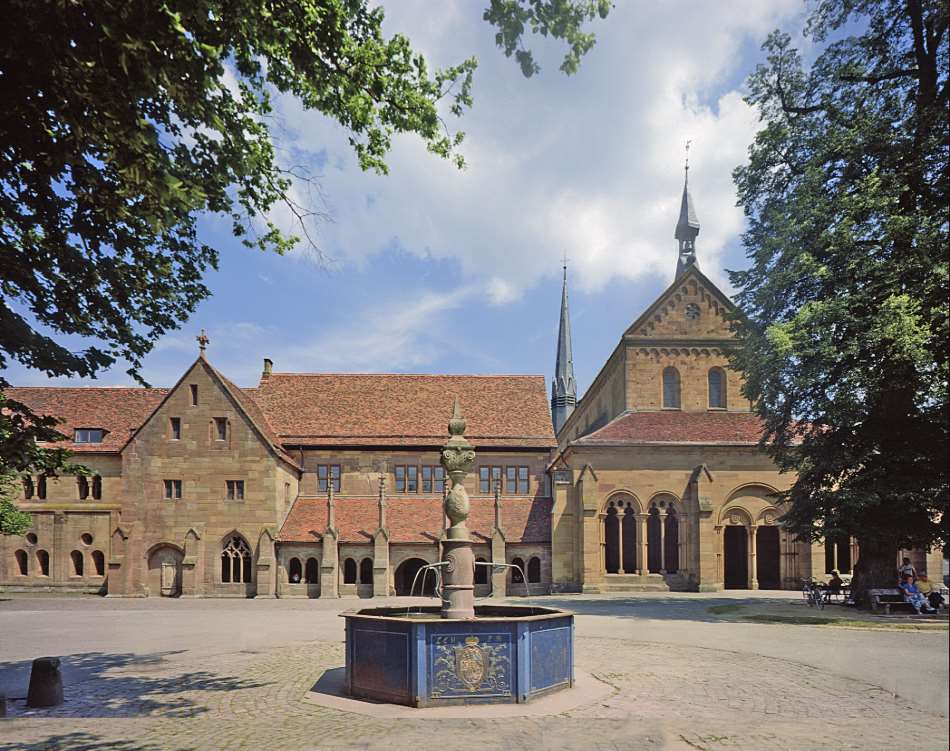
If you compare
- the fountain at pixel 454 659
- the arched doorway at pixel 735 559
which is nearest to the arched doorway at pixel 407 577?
the arched doorway at pixel 735 559

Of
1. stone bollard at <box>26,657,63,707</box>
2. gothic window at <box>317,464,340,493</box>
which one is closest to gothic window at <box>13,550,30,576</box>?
gothic window at <box>317,464,340,493</box>

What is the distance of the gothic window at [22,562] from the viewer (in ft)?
126

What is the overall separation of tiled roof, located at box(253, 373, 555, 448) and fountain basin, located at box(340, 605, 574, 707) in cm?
3005

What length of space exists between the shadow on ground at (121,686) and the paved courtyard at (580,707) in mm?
36

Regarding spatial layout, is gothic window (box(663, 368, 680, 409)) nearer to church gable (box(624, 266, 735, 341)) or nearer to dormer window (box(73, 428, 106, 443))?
church gable (box(624, 266, 735, 341))

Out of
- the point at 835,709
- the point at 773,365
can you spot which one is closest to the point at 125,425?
the point at 773,365

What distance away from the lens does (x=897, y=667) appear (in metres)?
2.55

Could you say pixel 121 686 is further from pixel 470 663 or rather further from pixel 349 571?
pixel 349 571

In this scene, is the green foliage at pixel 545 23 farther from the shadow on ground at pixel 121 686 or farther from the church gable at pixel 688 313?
the church gable at pixel 688 313

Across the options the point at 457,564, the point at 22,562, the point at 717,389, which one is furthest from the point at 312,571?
the point at 457,564

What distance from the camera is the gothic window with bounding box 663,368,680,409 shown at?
41406 millimetres

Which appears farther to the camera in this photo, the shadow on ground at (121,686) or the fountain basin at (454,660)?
the shadow on ground at (121,686)

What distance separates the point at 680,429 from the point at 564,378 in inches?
2251

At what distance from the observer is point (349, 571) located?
37.5 metres
